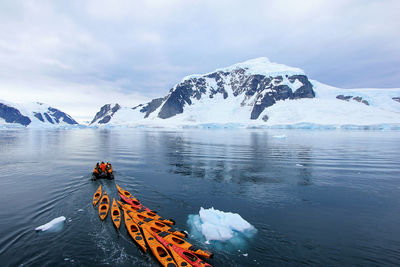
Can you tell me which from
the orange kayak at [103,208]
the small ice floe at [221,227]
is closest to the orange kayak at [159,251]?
the small ice floe at [221,227]

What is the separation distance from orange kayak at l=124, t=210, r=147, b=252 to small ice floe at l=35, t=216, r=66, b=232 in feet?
10.4

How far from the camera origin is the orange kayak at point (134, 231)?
9.47 meters

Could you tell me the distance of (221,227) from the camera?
408 inches

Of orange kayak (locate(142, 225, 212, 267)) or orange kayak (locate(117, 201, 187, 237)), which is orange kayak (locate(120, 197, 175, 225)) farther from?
orange kayak (locate(142, 225, 212, 267))

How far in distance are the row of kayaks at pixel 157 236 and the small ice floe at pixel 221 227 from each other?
102cm

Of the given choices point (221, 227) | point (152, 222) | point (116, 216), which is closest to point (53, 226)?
point (116, 216)

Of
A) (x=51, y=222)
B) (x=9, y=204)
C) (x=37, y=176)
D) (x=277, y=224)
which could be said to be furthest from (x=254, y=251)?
(x=37, y=176)

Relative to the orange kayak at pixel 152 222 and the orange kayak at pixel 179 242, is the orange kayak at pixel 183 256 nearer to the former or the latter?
the orange kayak at pixel 179 242

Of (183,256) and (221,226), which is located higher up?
(221,226)

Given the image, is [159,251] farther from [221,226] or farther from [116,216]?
[116,216]

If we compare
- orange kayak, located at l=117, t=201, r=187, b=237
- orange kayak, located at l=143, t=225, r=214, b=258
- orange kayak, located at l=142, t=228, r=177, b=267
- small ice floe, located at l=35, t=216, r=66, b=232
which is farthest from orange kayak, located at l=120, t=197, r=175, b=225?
small ice floe, located at l=35, t=216, r=66, b=232

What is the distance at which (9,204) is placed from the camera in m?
13.6

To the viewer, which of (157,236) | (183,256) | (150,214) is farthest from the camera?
(150,214)

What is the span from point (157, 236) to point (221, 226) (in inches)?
121
